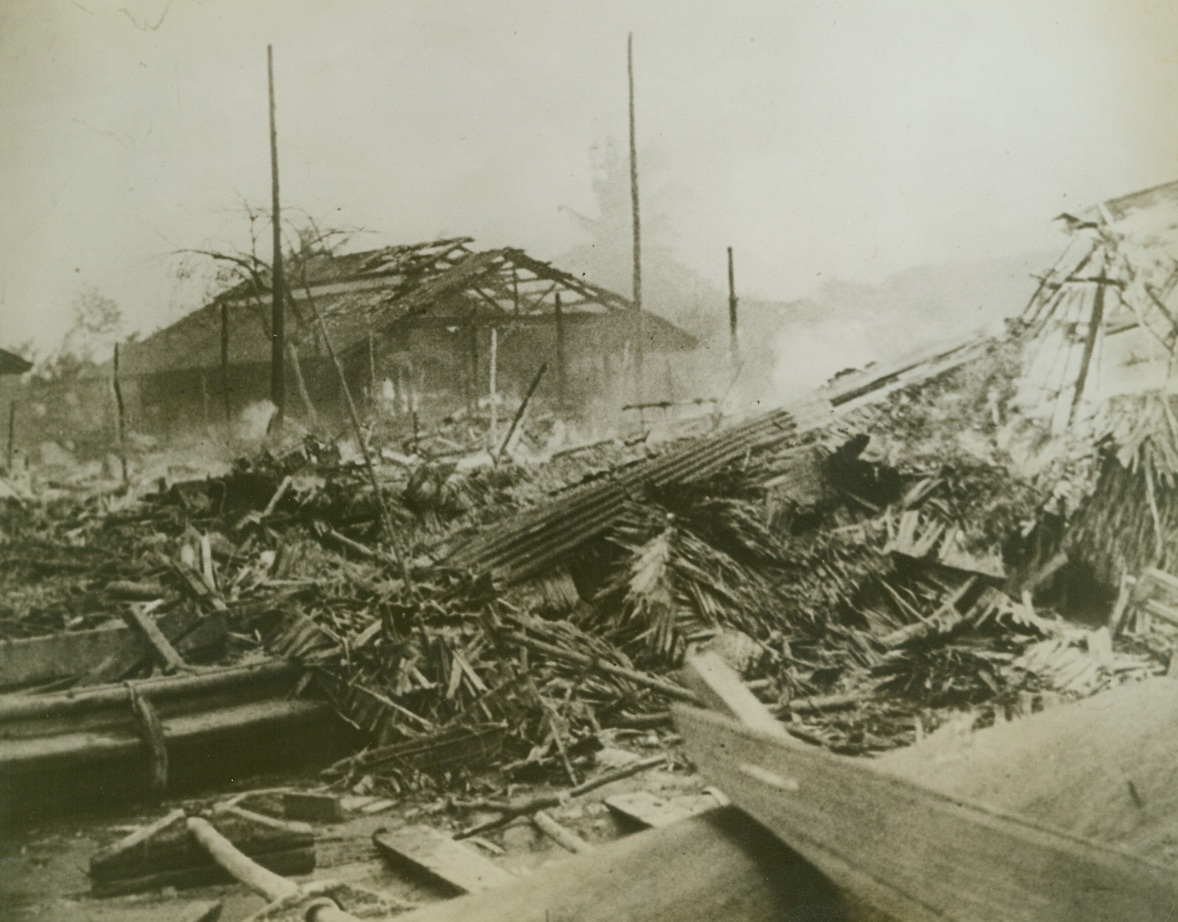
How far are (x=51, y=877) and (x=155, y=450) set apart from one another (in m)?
0.96

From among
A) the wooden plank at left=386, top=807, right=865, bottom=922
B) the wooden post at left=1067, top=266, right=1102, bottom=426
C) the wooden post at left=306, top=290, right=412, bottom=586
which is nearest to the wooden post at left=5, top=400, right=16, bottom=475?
the wooden post at left=306, top=290, right=412, bottom=586

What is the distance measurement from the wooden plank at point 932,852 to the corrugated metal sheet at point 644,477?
89 centimetres

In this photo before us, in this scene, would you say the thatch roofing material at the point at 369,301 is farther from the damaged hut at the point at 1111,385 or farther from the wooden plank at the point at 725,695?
the damaged hut at the point at 1111,385

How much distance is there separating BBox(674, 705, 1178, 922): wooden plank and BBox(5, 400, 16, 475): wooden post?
180 centimetres

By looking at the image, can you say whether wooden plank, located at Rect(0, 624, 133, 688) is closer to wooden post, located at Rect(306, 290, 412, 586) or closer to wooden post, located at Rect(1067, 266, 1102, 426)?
wooden post, located at Rect(306, 290, 412, 586)

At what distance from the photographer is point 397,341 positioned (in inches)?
94.5

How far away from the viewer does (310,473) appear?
2322 millimetres

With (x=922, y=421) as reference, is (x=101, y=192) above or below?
above

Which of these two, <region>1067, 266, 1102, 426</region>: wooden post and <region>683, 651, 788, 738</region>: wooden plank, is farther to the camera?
<region>1067, 266, 1102, 426</region>: wooden post

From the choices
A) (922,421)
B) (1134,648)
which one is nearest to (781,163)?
(922,421)

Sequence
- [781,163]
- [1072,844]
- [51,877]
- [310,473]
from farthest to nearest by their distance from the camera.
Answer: [781,163] < [310,473] < [51,877] < [1072,844]

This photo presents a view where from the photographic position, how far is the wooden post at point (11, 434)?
2.09 m

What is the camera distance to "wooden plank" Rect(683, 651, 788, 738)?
1755 millimetres

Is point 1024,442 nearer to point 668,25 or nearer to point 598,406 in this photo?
point 598,406
